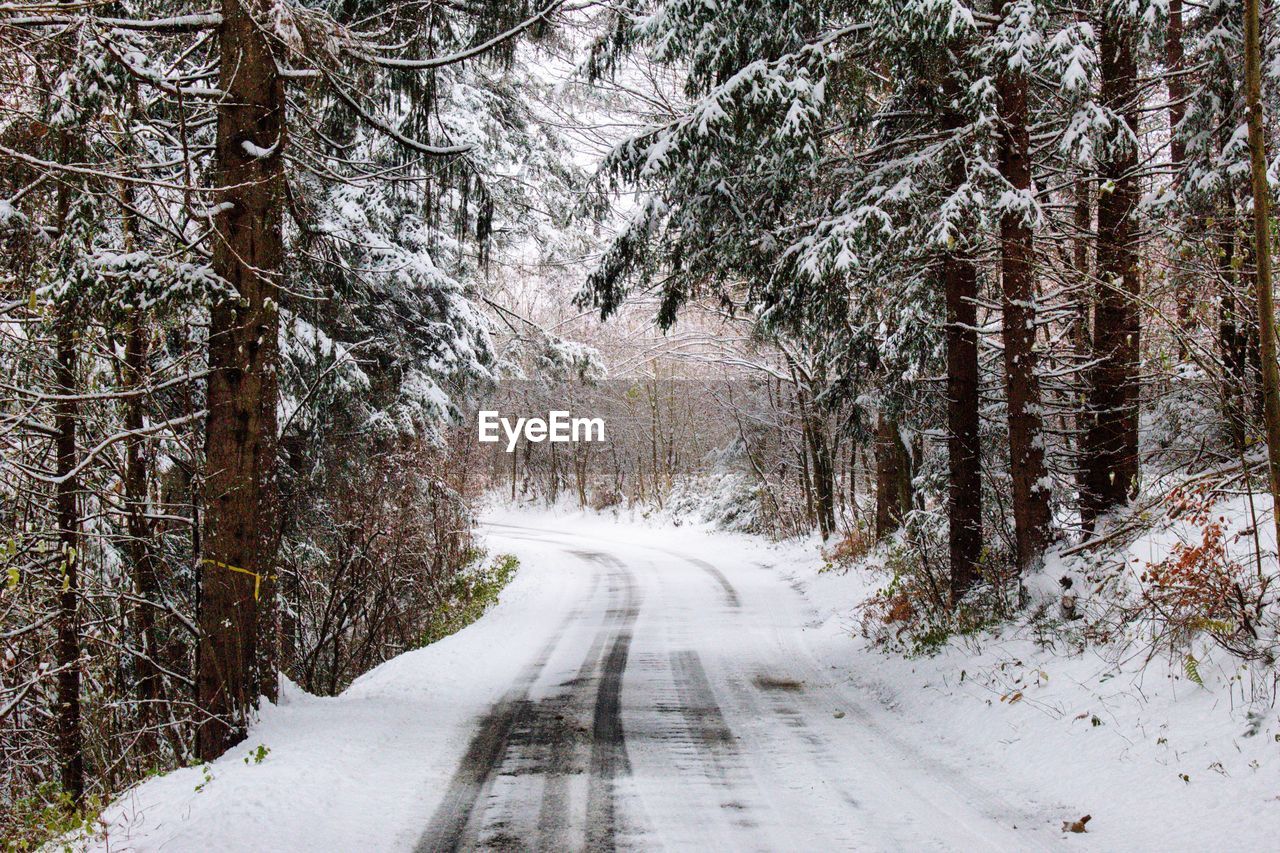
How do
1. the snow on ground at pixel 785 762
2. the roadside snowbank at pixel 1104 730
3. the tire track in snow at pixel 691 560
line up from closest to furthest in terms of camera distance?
1. the roadside snowbank at pixel 1104 730
2. the snow on ground at pixel 785 762
3. the tire track in snow at pixel 691 560

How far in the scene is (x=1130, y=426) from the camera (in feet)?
27.5

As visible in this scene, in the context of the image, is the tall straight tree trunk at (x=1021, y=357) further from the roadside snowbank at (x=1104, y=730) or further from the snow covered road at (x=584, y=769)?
the snow covered road at (x=584, y=769)

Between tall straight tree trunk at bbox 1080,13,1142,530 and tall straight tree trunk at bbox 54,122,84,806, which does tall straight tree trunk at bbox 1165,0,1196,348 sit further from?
tall straight tree trunk at bbox 54,122,84,806

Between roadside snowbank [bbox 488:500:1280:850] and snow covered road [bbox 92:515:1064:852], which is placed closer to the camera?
roadside snowbank [bbox 488:500:1280:850]

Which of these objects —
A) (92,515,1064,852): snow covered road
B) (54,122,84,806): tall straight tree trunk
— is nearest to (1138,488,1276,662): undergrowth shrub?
(92,515,1064,852): snow covered road

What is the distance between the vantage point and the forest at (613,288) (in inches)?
219

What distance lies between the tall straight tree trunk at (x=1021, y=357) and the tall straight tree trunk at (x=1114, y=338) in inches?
19.0

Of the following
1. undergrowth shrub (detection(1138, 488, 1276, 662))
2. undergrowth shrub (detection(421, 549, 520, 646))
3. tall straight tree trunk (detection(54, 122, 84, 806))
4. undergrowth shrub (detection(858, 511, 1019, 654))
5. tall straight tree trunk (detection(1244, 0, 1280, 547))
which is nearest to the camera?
tall straight tree trunk (detection(1244, 0, 1280, 547))

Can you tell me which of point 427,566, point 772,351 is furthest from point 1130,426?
point 772,351

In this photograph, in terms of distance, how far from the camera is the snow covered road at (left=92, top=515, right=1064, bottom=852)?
A: 4484mm

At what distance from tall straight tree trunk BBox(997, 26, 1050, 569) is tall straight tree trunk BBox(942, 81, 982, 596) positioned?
670mm

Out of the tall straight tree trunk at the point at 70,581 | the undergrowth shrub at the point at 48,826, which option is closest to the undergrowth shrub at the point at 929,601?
the undergrowth shrub at the point at 48,826

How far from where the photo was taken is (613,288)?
10.9m

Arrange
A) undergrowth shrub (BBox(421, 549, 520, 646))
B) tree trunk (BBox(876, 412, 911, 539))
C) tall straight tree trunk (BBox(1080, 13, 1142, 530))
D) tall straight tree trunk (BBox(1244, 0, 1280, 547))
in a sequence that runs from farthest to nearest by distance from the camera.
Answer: tree trunk (BBox(876, 412, 911, 539)) < undergrowth shrub (BBox(421, 549, 520, 646)) < tall straight tree trunk (BBox(1080, 13, 1142, 530)) < tall straight tree trunk (BBox(1244, 0, 1280, 547))
